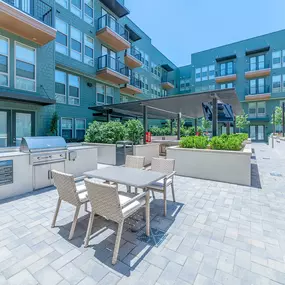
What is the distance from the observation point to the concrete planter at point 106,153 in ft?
28.1

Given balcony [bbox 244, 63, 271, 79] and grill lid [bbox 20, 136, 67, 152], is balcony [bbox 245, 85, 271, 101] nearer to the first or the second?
balcony [bbox 244, 63, 271, 79]

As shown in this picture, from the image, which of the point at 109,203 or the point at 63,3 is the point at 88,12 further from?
the point at 109,203

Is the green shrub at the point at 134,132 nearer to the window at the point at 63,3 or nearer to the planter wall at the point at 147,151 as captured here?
the planter wall at the point at 147,151

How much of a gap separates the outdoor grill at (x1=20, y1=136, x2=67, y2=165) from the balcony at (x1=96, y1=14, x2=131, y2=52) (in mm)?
11353

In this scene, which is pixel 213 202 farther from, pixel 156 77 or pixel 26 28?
pixel 156 77

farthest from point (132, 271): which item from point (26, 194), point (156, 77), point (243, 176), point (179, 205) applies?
point (156, 77)

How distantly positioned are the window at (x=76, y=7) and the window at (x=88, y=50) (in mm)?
1455

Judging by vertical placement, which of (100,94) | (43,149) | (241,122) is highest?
(100,94)

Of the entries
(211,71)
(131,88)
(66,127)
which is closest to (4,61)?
(66,127)

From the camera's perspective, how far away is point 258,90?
82.5 ft

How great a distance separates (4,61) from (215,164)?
1030 cm

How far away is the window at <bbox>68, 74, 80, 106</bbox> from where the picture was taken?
12373 millimetres

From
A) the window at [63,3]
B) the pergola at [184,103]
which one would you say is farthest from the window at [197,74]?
the window at [63,3]

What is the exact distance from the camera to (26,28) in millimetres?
8125
